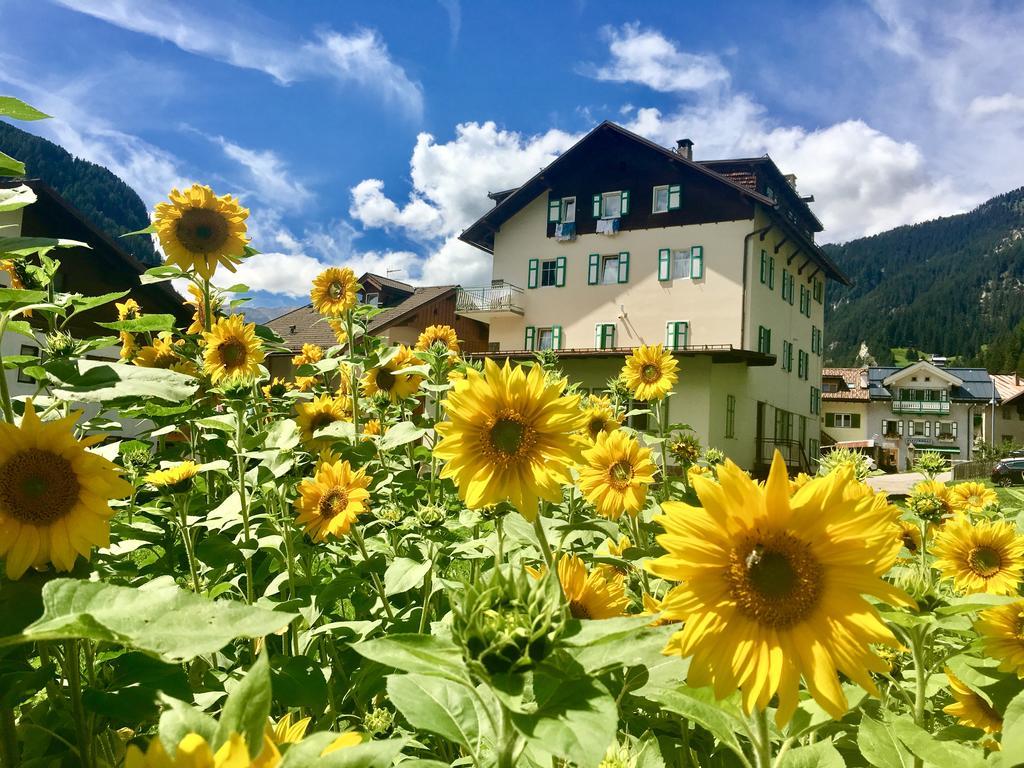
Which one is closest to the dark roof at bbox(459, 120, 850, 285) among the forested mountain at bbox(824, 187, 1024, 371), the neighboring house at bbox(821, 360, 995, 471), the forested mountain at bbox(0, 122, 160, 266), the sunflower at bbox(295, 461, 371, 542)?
the sunflower at bbox(295, 461, 371, 542)

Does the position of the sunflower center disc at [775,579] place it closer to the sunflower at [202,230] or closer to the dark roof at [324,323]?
the sunflower at [202,230]

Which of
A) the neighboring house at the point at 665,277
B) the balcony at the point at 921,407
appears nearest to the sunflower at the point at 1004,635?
the neighboring house at the point at 665,277

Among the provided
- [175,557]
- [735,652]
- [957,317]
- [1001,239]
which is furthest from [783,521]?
[1001,239]

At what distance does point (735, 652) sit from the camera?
94 cm

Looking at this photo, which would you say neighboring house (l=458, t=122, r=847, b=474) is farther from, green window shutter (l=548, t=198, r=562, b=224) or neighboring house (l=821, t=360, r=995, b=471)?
neighboring house (l=821, t=360, r=995, b=471)

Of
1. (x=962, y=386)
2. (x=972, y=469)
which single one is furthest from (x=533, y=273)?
(x=962, y=386)

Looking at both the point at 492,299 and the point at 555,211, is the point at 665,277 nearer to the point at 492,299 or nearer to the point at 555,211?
the point at 555,211

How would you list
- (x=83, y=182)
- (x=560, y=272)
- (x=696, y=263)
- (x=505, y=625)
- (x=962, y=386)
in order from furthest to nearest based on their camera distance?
1. (x=83, y=182)
2. (x=962, y=386)
3. (x=560, y=272)
4. (x=696, y=263)
5. (x=505, y=625)

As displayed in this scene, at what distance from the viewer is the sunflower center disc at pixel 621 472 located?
2.46 metres

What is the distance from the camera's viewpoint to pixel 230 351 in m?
2.94

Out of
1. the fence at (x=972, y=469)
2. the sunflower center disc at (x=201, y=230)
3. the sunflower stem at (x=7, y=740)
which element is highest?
the sunflower center disc at (x=201, y=230)

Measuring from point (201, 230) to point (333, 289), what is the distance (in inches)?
46.3

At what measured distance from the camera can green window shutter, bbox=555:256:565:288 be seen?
76.6 ft

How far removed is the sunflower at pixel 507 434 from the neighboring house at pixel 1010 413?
68126mm
